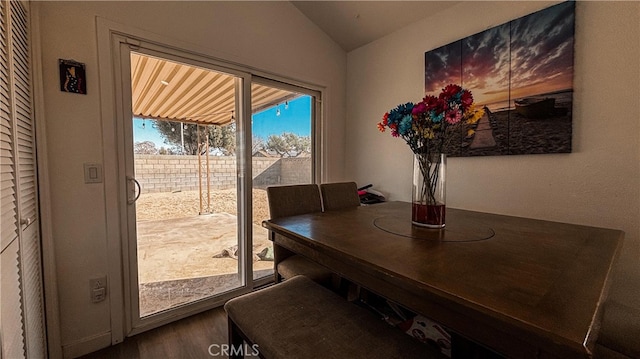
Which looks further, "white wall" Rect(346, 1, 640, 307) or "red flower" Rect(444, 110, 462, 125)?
"white wall" Rect(346, 1, 640, 307)

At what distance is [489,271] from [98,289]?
6.75 ft

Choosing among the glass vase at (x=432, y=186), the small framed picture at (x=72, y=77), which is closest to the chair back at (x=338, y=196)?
the glass vase at (x=432, y=186)

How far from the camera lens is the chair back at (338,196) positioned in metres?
1.96

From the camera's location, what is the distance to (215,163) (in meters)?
2.14

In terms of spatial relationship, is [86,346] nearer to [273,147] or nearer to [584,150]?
[273,147]

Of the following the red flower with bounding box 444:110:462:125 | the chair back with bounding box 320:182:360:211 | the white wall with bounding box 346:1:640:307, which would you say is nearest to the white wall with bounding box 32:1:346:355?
the chair back with bounding box 320:182:360:211

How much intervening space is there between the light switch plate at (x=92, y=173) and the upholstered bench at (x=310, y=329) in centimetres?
117

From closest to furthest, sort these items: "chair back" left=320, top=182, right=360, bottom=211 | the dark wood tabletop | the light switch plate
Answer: the dark wood tabletop < the light switch plate < "chair back" left=320, top=182, right=360, bottom=211

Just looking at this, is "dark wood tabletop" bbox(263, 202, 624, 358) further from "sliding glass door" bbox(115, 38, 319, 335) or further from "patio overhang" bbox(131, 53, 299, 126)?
"patio overhang" bbox(131, 53, 299, 126)

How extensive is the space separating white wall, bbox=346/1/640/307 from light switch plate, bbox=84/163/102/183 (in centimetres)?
231

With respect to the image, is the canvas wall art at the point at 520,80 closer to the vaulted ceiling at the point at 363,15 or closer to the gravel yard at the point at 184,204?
the vaulted ceiling at the point at 363,15

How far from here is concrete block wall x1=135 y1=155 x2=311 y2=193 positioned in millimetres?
1829

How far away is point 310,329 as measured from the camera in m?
0.92

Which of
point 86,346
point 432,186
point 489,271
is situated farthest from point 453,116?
point 86,346
